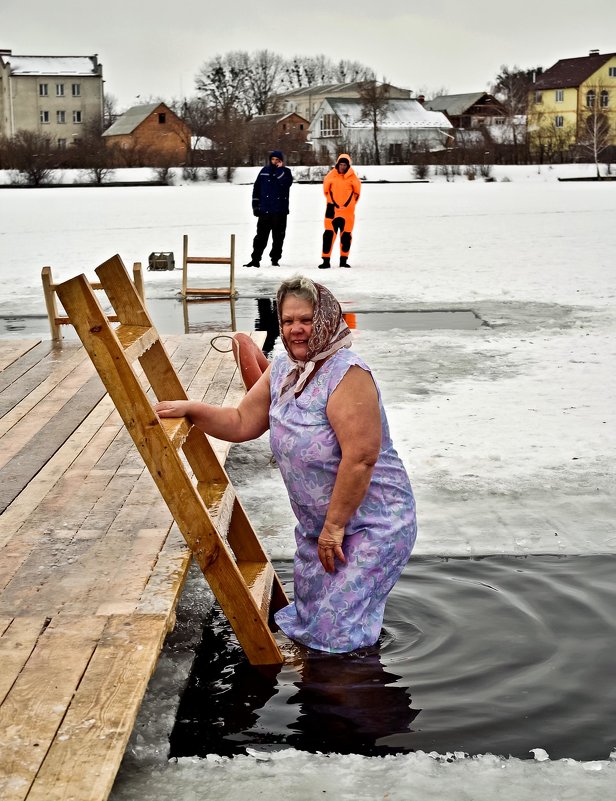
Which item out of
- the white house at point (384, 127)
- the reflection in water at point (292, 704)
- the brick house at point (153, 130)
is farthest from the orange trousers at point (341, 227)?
the brick house at point (153, 130)

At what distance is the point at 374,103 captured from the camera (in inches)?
3359

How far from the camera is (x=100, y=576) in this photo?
3.61 metres

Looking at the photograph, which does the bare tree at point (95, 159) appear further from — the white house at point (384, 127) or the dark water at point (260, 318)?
the dark water at point (260, 318)

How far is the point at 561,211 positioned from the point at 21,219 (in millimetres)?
15452

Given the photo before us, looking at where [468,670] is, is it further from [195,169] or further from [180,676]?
[195,169]

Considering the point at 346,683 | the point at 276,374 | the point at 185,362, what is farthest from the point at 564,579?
the point at 185,362

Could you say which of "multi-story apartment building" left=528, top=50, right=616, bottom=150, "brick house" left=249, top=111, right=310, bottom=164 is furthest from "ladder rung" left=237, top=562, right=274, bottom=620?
"multi-story apartment building" left=528, top=50, right=616, bottom=150

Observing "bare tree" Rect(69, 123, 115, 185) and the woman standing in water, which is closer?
the woman standing in water

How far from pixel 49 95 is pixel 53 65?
3122 millimetres

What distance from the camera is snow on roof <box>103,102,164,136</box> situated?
8794 cm

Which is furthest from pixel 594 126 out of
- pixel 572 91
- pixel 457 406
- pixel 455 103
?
pixel 457 406

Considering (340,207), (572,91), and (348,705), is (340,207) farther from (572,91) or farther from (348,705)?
(572,91)

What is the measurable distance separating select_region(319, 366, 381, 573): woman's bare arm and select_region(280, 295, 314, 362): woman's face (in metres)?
0.18

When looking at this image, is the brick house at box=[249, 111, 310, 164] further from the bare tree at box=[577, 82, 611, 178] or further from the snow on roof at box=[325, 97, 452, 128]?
the bare tree at box=[577, 82, 611, 178]
